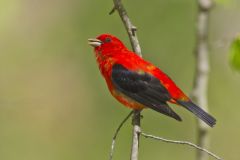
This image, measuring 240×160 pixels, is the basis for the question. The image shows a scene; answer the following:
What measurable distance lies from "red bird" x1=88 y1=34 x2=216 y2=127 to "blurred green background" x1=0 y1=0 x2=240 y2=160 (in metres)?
4.77

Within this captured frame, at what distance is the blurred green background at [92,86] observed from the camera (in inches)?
487

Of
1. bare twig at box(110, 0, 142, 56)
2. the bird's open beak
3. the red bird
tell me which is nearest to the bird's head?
the bird's open beak

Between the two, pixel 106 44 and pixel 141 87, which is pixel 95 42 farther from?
pixel 141 87

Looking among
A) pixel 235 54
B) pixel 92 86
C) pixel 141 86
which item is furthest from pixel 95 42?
pixel 92 86

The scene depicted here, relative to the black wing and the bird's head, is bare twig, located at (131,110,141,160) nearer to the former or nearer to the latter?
the black wing

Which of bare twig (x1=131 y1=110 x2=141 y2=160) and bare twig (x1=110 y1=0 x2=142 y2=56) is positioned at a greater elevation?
bare twig (x1=110 y1=0 x2=142 y2=56)

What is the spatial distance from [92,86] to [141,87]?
19.4ft

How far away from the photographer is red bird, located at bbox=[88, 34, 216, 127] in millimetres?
7062

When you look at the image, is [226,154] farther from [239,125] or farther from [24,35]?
[24,35]

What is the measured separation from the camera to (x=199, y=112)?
7.13m

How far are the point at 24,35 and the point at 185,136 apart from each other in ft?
13.7

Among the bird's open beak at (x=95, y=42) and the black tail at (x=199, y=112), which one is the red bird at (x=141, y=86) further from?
the bird's open beak at (x=95, y=42)

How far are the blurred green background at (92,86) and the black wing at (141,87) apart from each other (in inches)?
189

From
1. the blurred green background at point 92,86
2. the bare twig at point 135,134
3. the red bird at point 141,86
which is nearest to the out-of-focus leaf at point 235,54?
the bare twig at point 135,134
